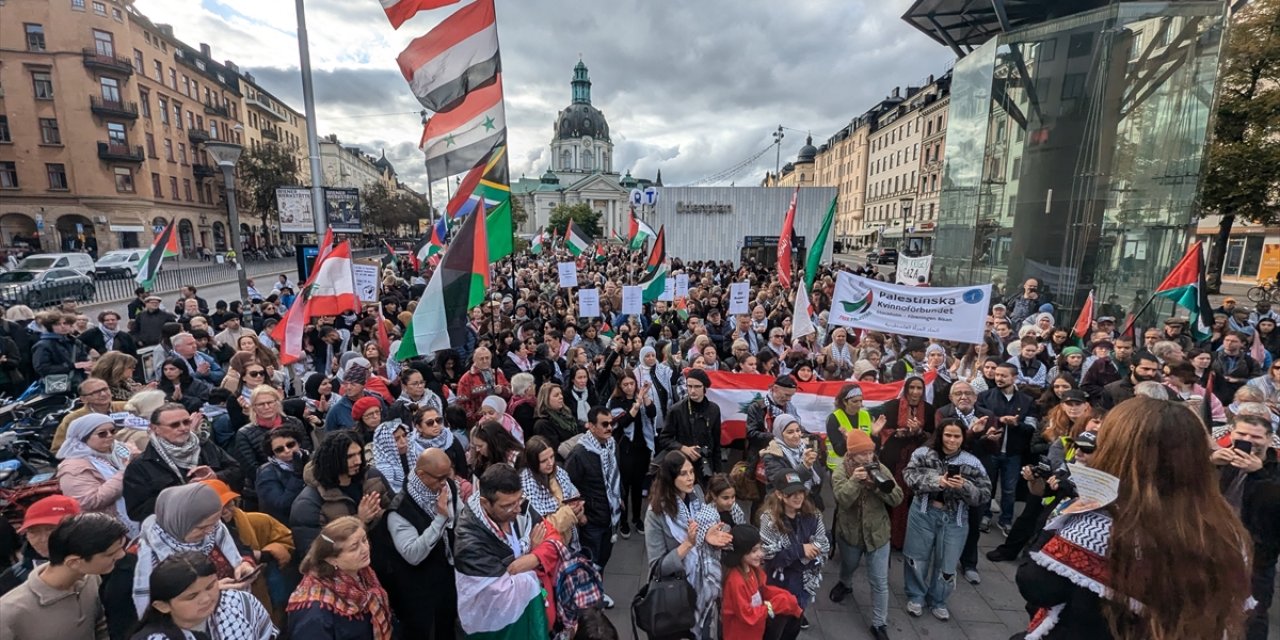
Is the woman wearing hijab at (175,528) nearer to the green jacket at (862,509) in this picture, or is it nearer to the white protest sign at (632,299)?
the green jacket at (862,509)

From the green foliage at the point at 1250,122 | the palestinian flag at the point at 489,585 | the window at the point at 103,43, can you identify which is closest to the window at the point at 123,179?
the window at the point at 103,43

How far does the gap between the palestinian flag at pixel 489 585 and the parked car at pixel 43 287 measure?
2555cm

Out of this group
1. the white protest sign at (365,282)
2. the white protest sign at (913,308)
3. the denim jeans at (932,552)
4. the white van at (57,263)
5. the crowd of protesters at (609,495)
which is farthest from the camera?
the white van at (57,263)

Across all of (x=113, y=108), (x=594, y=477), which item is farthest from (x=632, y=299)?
(x=113, y=108)

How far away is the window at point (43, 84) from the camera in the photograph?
123 feet

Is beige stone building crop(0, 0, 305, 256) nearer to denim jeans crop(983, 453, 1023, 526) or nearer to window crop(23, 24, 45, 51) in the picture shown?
window crop(23, 24, 45, 51)

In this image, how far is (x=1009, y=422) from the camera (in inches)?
211

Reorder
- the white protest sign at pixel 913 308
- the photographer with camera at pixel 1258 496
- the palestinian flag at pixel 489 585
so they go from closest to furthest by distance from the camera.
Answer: the palestinian flag at pixel 489 585 → the photographer with camera at pixel 1258 496 → the white protest sign at pixel 913 308

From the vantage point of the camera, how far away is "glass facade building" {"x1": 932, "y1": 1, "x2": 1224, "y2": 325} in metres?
12.6

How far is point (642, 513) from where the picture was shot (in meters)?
6.30

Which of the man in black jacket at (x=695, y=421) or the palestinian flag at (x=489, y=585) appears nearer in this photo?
the palestinian flag at (x=489, y=585)

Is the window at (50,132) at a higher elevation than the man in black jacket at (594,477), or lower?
higher

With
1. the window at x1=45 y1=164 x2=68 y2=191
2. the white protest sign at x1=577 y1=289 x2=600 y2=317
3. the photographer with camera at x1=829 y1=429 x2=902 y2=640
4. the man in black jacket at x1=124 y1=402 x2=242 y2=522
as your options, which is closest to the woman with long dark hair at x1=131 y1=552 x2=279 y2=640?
the man in black jacket at x1=124 y1=402 x2=242 y2=522

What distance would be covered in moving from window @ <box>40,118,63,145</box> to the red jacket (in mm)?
56586
